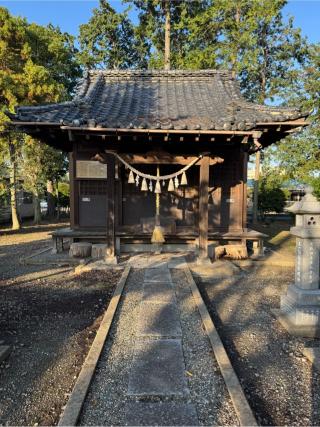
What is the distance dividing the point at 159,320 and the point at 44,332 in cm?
173

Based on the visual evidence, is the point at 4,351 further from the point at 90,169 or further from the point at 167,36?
the point at 167,36

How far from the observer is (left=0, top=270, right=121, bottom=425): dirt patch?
291cm

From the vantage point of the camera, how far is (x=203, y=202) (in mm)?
7777

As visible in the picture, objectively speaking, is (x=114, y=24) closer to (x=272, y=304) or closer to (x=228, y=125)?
(x=228, y=125)

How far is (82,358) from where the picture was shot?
3660 millimetres

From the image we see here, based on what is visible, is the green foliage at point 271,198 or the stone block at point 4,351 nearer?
the stone block at point 4,351

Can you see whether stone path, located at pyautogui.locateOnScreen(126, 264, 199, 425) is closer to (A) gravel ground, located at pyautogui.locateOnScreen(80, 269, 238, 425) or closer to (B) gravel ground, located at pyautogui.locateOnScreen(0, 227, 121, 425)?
(A) gravel ground, located at pyautogui.locateOnScreen(80, 269, 238, 425)

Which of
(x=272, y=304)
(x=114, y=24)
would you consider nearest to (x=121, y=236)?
(x=272, y=304)

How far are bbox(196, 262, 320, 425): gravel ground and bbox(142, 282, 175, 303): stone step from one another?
28.9 inches

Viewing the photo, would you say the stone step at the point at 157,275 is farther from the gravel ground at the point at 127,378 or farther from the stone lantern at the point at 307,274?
the stone lantern at the point at 307,274

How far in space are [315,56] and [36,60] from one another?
648 inches

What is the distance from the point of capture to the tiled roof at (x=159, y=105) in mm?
6820

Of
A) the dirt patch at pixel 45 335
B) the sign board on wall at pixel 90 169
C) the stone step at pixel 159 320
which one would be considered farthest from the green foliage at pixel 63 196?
the stone step at pixel 159 320

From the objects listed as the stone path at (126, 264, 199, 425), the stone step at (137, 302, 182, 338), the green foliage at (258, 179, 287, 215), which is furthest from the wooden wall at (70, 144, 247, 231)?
the green foliage at (258, 179, 287, 215)
